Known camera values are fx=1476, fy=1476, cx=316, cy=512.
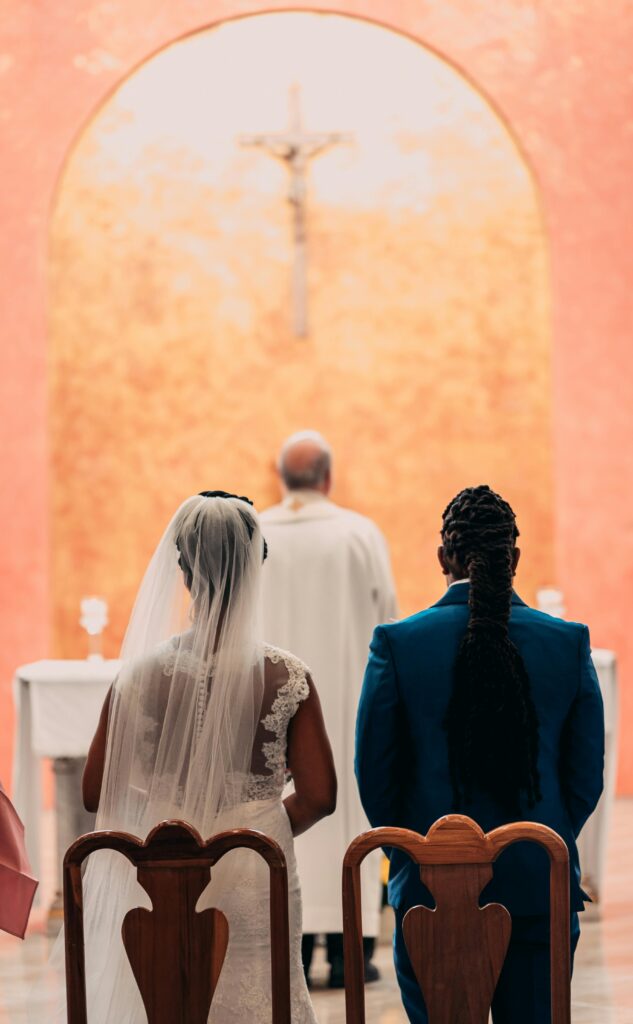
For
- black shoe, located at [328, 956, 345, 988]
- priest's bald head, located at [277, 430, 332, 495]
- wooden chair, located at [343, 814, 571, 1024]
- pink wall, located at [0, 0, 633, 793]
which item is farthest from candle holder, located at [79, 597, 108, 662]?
wooden chair, located at [343, 814, 571, 1024]

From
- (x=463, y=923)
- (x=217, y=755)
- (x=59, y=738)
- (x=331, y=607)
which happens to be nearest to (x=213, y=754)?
(x=217, y=755)

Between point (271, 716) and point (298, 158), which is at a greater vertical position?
point (298, 158)

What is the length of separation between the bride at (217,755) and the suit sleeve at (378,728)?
0.30 feet

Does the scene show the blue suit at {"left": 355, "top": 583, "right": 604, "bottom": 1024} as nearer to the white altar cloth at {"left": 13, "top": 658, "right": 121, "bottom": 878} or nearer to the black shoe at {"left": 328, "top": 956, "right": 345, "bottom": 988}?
the black shoe at {"left": 328, "top": 956, "right": 345, "bottom": 988}

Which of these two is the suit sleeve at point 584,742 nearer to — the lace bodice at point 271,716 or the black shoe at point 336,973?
the lace bodice at point 271,716

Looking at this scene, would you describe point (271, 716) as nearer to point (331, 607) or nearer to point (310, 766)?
point (310, 766)

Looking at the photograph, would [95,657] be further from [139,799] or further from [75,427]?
[139,799]

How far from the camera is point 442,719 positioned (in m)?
2.90

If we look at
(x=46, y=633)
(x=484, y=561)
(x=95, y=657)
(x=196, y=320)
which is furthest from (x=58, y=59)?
(x=484, y=561)

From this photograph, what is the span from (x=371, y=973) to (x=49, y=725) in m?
1.58

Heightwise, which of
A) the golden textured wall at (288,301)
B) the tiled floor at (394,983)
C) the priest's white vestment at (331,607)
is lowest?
the tiled floor at (394,983)

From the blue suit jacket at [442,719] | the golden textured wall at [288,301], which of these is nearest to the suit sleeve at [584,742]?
the blue suit jacket at [442,719]

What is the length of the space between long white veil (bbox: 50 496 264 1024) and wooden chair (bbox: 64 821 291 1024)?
53 centimetres

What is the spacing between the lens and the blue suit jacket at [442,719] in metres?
2.90
